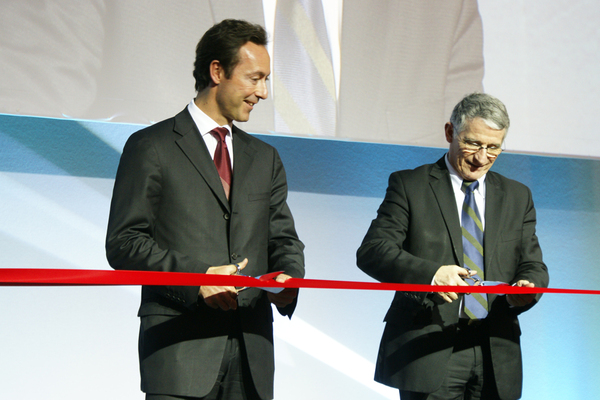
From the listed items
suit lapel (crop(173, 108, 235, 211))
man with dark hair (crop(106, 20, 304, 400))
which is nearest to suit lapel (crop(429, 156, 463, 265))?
man with dark hair (crop(106, 20, 304, 400))

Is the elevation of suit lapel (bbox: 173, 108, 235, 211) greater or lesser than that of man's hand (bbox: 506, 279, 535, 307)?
greater

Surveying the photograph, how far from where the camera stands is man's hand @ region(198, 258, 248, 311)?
1634mm

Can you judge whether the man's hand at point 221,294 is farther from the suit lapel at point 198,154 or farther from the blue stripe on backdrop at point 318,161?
the blue stripe on backdrop at point 318,161

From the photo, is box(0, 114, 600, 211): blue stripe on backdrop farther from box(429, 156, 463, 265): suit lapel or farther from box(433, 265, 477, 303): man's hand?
box(433, 265, 477, 303): man's hand

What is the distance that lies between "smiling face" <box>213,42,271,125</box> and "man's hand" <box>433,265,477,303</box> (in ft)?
2.44

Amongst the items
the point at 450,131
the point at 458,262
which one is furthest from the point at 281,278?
the point at 450,131

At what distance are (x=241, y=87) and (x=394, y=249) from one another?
68 cm

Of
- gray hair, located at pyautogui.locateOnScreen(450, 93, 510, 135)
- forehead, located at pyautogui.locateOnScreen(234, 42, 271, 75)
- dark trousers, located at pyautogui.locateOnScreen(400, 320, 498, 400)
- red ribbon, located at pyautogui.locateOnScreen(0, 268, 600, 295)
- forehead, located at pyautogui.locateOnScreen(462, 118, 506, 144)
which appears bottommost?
dark trousers, located at pyautogui.locateOnScreen(400, 320, 498, 400)

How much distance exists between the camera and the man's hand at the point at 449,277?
75.3 inches

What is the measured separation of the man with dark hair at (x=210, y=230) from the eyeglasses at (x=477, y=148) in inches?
25.2

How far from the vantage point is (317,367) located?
Answer: 144 inches

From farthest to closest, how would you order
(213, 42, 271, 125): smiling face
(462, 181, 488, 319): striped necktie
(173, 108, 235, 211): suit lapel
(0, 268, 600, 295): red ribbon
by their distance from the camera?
(462, 181, 488, 319): striped necktie
(213, 42, 271, 125): smiling face
(173, 108, 235, 211): suit lapel
(0, 268, 600, 295): red ribbon

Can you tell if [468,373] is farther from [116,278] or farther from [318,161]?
[318,161]

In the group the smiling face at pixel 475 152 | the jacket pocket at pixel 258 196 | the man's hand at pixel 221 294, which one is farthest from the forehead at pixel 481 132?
the man's hand at pixel 221 294
